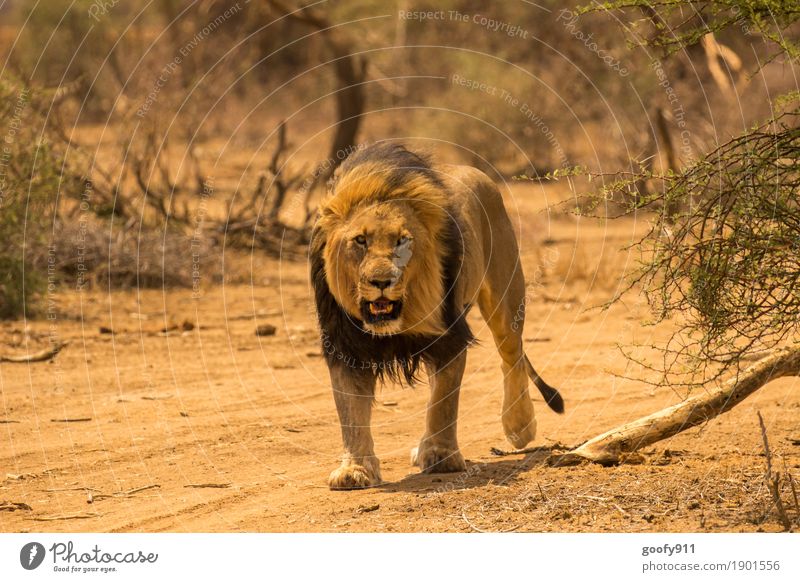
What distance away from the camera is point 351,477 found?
7434mm

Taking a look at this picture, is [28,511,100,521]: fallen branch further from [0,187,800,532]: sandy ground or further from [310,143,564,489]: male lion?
[310,143,564,489]: male lion

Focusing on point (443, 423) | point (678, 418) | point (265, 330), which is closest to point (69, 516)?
point (443, 423)

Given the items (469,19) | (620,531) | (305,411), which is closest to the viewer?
(620,531)

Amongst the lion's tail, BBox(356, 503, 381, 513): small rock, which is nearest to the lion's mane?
BBox(356, 503, 381, 513): small rock

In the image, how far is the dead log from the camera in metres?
7.62

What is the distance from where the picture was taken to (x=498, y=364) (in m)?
11.8

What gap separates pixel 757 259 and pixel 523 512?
198 cm

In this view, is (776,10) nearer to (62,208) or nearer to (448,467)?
(448,467)

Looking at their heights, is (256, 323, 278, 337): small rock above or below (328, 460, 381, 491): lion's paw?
above

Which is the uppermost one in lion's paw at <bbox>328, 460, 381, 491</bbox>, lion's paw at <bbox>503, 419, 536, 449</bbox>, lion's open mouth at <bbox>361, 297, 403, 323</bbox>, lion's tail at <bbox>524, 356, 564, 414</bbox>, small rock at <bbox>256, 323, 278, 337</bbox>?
lion's open mouth at <bbox>361, 297, 403, 323</bbox>

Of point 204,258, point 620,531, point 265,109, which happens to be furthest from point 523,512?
point 265,109

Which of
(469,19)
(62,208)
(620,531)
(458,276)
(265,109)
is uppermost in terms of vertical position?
(469,19)

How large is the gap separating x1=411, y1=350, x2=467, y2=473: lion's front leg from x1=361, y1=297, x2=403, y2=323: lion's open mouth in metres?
0.72

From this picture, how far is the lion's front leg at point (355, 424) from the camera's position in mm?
7500
